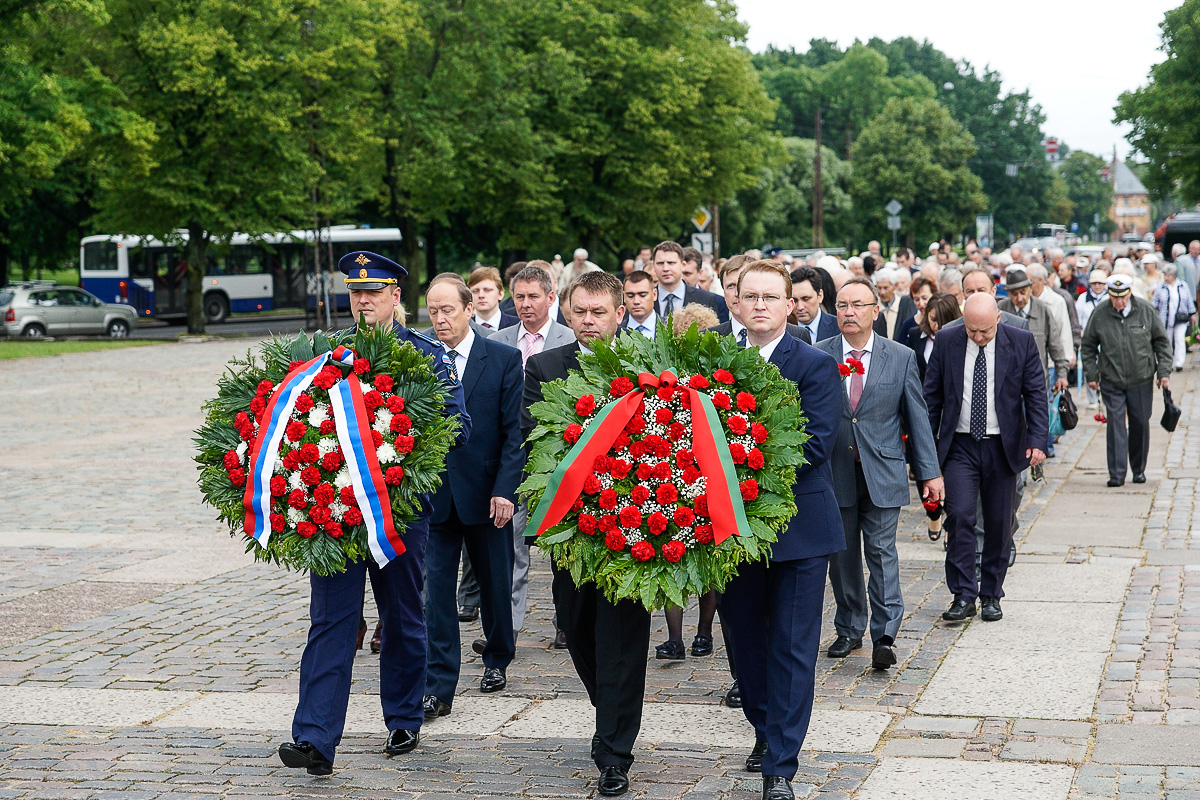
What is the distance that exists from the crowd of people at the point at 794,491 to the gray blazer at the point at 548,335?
0.02 meters

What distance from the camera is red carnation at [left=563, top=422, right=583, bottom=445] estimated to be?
518cm

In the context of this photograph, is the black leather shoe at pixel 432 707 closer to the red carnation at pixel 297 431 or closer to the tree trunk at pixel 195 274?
the red carnation at pixel 297 431

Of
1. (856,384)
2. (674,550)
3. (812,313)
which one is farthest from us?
(812,313)

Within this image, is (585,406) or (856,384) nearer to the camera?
(585,406)

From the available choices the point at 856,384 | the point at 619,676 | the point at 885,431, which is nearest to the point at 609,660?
the point at 619,676

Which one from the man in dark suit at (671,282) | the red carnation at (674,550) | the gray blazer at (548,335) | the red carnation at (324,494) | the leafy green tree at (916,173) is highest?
the leafy green tree at (916,173)

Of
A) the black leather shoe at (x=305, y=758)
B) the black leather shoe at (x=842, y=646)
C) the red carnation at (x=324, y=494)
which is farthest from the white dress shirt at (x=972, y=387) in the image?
the black leather shoe at (x=305, y=758)

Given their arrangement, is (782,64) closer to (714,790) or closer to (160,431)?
(160,431)

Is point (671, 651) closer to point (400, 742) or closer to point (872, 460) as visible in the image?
point (872, 460)

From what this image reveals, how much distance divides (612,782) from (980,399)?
3.93m

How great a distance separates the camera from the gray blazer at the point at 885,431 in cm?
→ 737

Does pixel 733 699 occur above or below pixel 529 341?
below

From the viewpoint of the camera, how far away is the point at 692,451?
5039mm

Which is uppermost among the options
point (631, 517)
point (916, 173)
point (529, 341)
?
point (916, 173)
